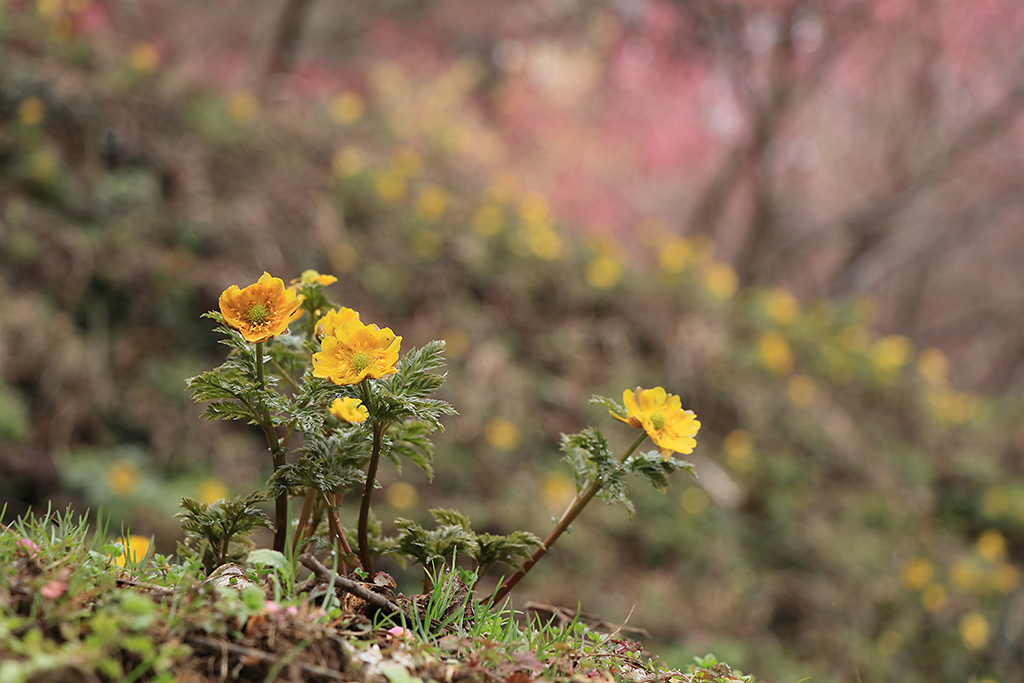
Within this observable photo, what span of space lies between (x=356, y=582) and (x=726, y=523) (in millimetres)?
3773

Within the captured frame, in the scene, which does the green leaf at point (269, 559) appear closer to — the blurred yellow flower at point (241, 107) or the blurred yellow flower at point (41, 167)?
the blurred yellow flower at point (41, 167)

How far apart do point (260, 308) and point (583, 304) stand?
433 cm

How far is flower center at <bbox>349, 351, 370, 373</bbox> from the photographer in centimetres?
121

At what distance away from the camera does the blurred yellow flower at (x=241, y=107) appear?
5273 mm

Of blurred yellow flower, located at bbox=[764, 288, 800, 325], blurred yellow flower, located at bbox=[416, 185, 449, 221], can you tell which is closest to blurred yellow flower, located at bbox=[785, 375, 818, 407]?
blurred yellow flower, located at bbox=[764, 288, 800, 325]

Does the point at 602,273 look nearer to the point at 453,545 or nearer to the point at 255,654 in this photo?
the point at 453,545

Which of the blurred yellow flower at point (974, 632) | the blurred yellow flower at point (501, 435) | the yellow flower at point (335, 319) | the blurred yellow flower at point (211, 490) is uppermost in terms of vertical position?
the blurred yellow flower at point (974, 632)

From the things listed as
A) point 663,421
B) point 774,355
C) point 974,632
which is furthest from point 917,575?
point 663,421

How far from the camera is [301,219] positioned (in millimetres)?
4906

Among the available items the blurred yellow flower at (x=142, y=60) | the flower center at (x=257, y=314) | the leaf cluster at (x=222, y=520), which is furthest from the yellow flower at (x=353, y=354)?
the blurred yellow flower at (x=142, y=60)

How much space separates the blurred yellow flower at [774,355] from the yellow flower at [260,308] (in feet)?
16.0

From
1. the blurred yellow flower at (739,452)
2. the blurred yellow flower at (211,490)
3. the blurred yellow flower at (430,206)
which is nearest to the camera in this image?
the blurred yellow flower at (211,490)

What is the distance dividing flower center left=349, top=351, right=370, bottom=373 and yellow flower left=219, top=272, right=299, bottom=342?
133 mm

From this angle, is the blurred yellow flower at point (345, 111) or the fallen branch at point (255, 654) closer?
the fallen branch at point (255, 654)
